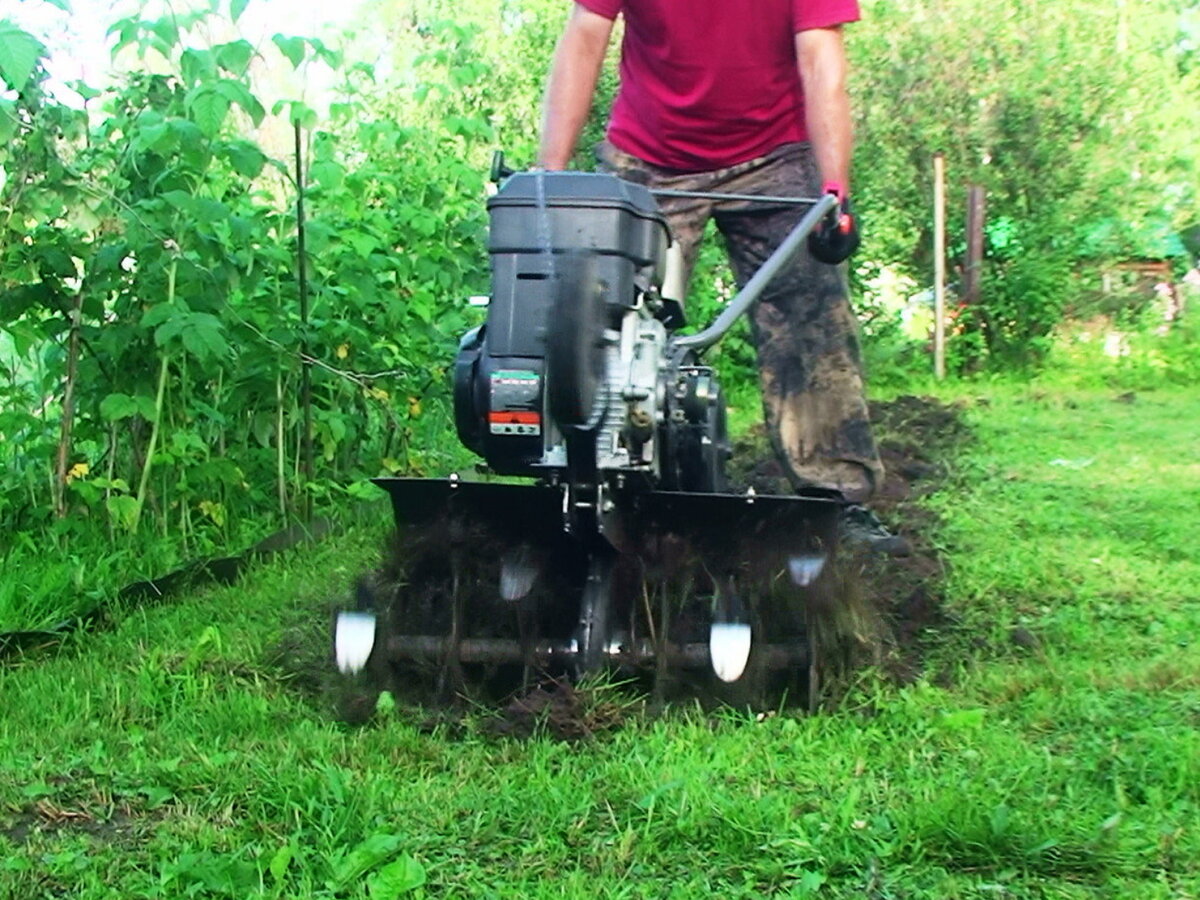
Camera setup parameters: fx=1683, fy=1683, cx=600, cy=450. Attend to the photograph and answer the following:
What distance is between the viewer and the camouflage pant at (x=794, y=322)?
14.9ft

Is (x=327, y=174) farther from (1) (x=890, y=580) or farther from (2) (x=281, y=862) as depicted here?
(2) (x=281, y=862)

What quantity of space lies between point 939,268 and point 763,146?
323 inches

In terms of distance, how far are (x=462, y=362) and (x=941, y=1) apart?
11155 millimetres

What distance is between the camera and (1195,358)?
12148 mm

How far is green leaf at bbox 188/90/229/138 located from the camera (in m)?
4.46

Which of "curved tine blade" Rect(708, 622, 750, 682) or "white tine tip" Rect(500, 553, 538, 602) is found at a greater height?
"white tine tip" Rect(500, 553, 538, 602)

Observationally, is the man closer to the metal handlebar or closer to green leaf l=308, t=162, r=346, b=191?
the metal handlebar

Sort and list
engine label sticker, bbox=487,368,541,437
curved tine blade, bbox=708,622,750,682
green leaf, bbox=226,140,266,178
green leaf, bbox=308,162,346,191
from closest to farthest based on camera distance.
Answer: engine label sticker, bbox=487,368,541,437, curved tine blade, bbox=708,622,750,682, green leaf, bbox=226,140,266,178, green leaf, bbox=308,162,346,191

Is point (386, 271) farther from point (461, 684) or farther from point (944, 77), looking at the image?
point (944, 77)

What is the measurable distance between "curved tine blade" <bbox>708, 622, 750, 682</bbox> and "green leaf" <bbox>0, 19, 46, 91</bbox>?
1950 millimetres

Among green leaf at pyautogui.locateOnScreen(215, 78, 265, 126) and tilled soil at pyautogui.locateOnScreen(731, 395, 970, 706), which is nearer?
tilled soil at pyautogui.locateOnScreen(731, 395, 970, 706)

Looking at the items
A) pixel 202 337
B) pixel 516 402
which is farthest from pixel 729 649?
pixel 202 337

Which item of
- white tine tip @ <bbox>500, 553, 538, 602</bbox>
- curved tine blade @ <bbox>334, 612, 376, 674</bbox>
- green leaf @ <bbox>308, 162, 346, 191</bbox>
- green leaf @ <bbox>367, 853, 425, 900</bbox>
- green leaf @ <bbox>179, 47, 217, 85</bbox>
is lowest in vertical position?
green leaf @ <bbox>367, 853, 425, 900</bbox>

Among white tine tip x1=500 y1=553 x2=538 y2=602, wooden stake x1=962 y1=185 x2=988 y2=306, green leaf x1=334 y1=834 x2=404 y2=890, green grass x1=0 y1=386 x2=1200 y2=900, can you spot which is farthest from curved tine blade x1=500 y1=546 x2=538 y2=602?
wooden stake x1=962 y1=185 x2=988 y2=306
